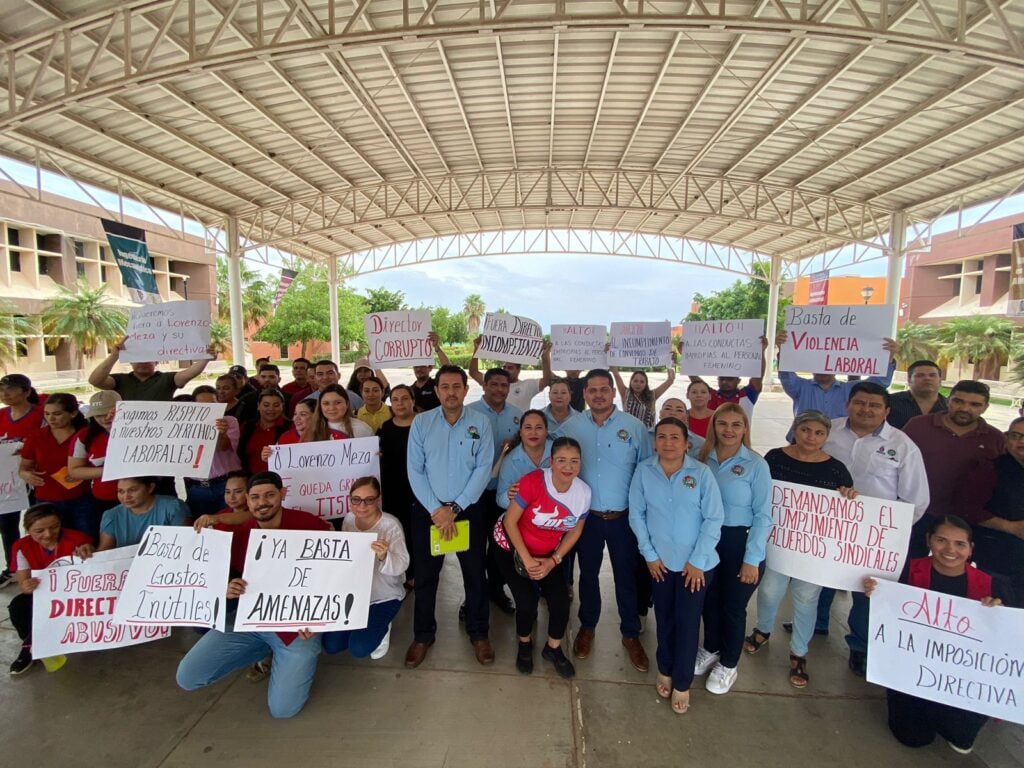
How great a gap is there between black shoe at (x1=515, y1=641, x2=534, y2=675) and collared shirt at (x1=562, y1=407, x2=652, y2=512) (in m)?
1.04

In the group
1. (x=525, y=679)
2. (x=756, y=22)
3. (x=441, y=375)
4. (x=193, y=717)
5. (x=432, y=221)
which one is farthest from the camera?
(x=432, y=221)

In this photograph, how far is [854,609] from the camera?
10.5 feet

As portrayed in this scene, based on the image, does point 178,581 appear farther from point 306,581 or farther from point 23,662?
point 23,662

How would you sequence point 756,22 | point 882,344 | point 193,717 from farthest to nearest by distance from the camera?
1. point 756,22
2. point 882,344
3. point 193,717

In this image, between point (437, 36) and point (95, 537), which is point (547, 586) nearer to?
point (95, 537)

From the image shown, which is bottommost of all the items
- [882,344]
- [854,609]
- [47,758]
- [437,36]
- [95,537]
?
[47,758]

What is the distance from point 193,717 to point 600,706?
A: 2.39 m

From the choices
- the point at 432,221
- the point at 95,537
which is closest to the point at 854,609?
the point at 95,537

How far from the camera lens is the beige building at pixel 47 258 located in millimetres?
25641

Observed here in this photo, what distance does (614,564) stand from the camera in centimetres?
324

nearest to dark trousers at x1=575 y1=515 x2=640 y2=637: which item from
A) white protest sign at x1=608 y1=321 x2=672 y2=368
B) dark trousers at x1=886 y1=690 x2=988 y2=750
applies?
dark trousers at x1=886 y1=690 x2=988 y2=750

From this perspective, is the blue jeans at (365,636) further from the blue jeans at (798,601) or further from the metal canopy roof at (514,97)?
the metal canopy roof at (514,97)

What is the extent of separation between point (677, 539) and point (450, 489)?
1464mm

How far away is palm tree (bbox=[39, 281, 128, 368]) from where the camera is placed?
85.4 feet
